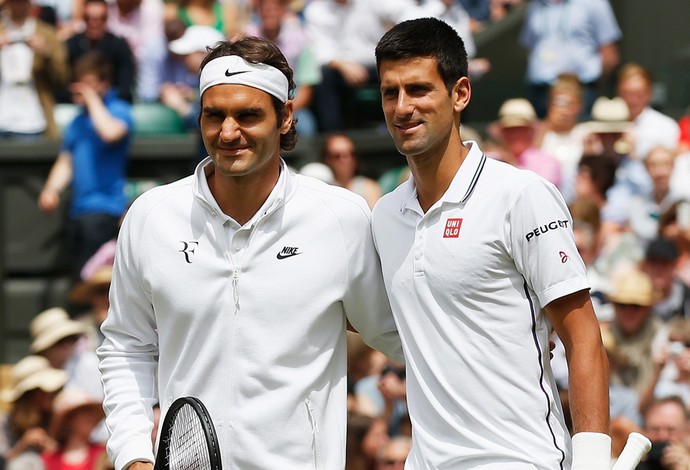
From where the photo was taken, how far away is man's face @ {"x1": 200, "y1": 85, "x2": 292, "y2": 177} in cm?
455

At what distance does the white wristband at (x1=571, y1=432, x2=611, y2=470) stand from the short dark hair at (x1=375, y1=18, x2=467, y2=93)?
1.14 m

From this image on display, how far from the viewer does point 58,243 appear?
11.4 m

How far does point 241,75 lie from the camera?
4625mm

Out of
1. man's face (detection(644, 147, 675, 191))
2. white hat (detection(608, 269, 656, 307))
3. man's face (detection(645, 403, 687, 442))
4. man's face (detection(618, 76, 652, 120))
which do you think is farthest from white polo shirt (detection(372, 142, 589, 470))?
man's face (detection(618, 76, 652, 120))

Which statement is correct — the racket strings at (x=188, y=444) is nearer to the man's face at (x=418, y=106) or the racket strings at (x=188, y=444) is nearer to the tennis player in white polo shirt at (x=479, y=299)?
the tennis player in white polo shirt at (x=479, y=299)

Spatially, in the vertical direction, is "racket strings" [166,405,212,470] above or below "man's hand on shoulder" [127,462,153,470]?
above

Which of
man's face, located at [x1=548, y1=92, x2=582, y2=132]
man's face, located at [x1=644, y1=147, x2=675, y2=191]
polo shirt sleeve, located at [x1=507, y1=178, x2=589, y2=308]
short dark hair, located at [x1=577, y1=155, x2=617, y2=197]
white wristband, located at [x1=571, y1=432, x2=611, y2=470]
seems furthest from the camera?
man's face, located at [x1=548, y1=92, x2=582, y2=132]

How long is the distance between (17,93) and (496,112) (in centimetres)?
388

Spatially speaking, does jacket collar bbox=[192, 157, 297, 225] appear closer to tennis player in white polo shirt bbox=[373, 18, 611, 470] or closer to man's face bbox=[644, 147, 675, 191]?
tennis player in white polo shirt bbox=[373, 18, 611, 470]

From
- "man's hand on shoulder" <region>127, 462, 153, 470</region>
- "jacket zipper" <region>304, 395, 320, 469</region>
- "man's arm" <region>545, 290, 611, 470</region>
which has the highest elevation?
"man's arm" <region>545, 290, 611, 470</region>

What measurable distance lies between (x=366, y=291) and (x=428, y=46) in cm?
83

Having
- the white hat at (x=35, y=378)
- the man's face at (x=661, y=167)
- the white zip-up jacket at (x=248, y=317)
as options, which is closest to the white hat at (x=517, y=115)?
the man's face at (x=661, y=167)

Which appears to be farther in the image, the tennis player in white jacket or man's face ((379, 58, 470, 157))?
the tennis player in white jacket

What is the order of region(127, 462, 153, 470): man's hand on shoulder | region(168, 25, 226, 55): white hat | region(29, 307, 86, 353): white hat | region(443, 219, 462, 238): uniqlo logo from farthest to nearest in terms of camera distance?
region(168, 25, 226, 55): white hat → region(29, 307, 86, 353): white hat → region(127, 462, 153, 470): man's hand on shoulder → region(443, 219, 462, 238): uniqlo logo
